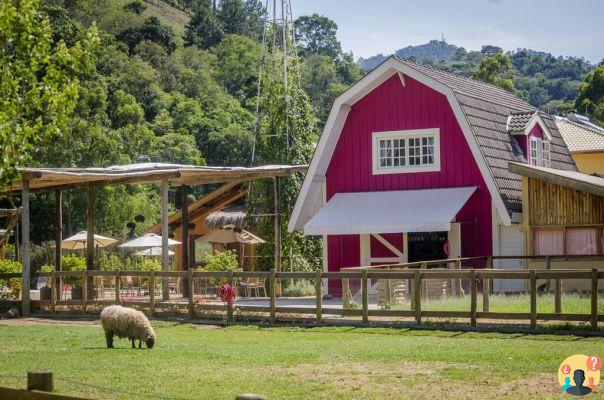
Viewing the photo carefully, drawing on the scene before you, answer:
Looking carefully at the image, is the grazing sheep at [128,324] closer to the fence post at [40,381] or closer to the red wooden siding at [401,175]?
the fence post at [40,381]

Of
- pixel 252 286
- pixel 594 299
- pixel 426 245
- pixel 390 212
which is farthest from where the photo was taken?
pixel 426 245

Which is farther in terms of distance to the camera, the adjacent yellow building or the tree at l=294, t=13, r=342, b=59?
the tree at l=294, t=13, r=342, b=59

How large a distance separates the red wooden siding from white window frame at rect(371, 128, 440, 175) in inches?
4.7

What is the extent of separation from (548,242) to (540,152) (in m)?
6.15

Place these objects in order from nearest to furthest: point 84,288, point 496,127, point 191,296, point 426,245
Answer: point 191,296 < point 84,288 < point 426,245 < point 496,127

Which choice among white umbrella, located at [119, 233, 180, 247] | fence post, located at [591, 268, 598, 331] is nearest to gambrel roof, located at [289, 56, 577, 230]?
white umbrella, located at [119, 233, 180, 247]

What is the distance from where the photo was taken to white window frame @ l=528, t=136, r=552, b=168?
30.9 m

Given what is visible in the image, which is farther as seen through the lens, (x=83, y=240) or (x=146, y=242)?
(x=83, y=240)

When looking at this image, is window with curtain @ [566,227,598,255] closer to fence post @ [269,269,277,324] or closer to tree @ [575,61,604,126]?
fence post @ [269,269,277,324]

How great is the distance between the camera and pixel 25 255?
24781mm

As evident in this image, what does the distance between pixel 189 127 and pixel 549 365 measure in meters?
61.3

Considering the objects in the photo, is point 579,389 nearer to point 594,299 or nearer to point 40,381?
point 40,381


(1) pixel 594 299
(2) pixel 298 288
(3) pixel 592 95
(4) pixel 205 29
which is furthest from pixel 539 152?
(4) pixel 205 29

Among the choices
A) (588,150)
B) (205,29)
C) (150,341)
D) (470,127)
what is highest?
(205,29)
